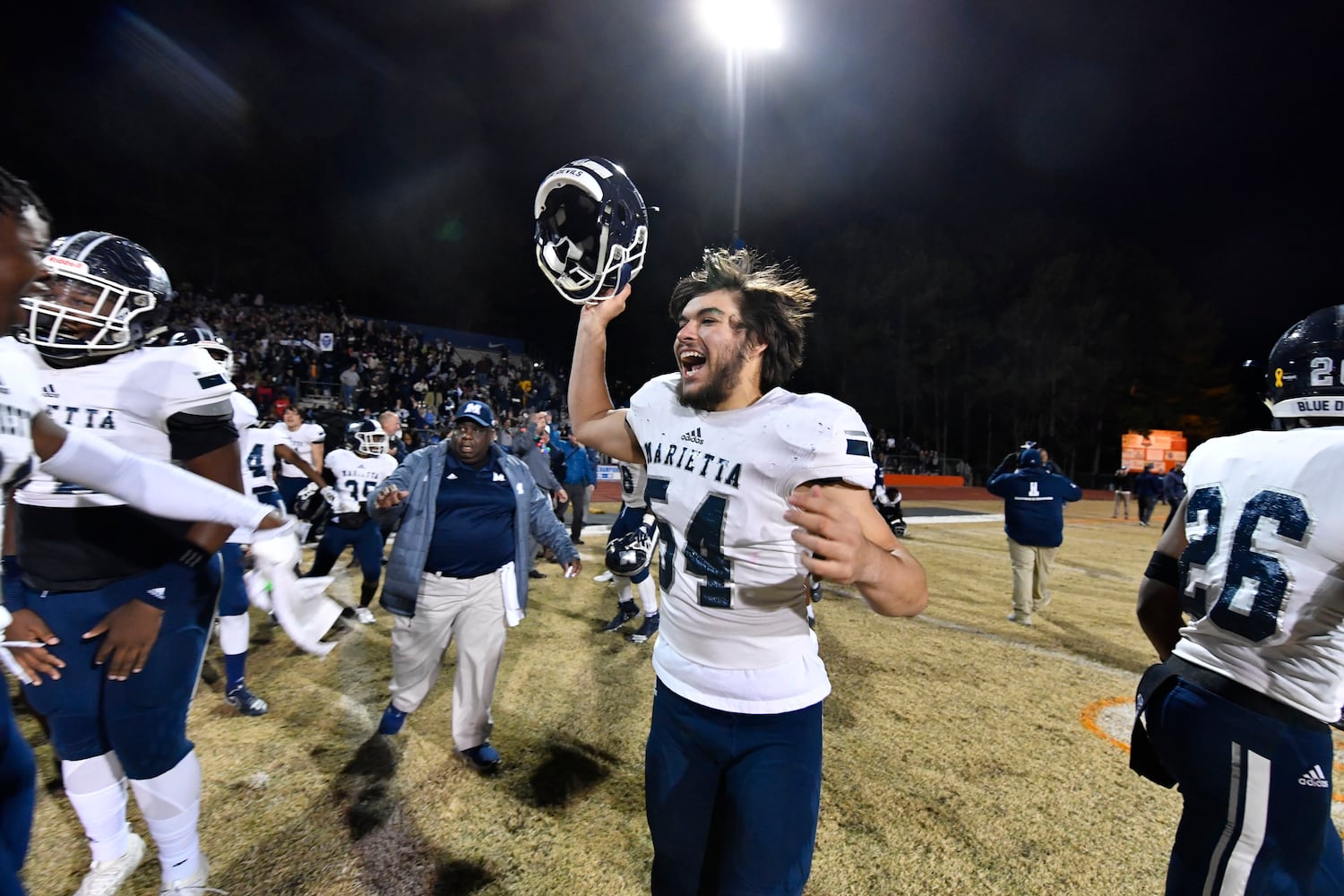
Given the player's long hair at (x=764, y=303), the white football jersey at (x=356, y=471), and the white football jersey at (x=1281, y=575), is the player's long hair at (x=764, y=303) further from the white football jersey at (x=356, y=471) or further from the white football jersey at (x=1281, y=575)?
the white football jersey at (x=356, y=471)

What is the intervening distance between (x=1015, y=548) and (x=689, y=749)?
7.16m

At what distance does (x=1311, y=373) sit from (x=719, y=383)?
1.80 meters

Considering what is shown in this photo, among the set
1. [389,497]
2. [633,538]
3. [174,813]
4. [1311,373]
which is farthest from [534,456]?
[1311,373]

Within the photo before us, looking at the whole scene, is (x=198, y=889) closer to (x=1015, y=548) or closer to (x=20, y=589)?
(x=20, y=589)

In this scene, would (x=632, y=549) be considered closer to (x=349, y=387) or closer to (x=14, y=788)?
(x=14, y=788)

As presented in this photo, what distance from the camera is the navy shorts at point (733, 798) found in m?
1.83

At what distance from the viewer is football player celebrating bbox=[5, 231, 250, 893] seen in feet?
7.64

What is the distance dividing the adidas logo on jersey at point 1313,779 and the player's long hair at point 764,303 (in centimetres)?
178

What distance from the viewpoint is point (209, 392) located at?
2523mm

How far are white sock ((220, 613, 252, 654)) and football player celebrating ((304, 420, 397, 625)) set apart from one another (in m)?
1.36

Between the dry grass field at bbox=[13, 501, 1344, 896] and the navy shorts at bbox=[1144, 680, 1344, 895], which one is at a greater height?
the navy shorts at bbox=[1144, 680, 1344, 895]

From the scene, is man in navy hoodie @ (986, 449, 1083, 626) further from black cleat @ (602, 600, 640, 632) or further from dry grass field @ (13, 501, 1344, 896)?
black cleat @ (602, 600, 640, 632)

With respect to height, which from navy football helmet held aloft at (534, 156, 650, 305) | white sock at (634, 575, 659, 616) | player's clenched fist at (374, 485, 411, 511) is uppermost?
navy football helmet held aloft at (534, 156, 650, 305)

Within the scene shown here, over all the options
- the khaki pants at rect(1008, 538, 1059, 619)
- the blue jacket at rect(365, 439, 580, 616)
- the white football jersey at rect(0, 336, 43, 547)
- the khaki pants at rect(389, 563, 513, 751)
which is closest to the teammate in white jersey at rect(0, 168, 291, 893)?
the white football jersey at rect(0, 336, 43, 547)
